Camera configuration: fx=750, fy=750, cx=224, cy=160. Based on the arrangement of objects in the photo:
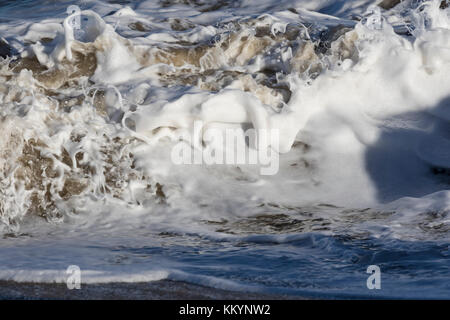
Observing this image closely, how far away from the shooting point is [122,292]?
9.32ft

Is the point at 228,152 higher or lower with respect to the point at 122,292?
higher

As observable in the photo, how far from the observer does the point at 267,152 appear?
4703 mm

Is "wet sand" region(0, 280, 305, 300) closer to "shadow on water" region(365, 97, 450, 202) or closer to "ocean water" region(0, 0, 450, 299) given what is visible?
"ocean water" region(0, 0, 450, 299)

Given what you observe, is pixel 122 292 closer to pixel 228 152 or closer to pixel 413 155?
pixel 228 152

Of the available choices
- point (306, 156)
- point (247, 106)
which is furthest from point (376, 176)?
point (247, 106)

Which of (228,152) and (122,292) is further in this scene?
(228,152)

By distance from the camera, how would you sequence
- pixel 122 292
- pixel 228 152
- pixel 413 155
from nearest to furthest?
1. pixel 122 292
2. pixel 228 152
3. pixel 413 155

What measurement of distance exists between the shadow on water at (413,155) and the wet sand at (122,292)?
6.40ft

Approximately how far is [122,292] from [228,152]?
195cm

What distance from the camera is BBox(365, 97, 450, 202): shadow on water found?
15.2 feet

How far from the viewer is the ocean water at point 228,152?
10.8 feet

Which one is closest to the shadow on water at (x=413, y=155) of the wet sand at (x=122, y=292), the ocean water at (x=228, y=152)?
the ocean water at (x=228, y=152)

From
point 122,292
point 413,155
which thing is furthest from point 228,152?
point 122,292

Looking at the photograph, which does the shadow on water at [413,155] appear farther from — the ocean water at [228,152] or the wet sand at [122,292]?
the wet sand at [122,292]
